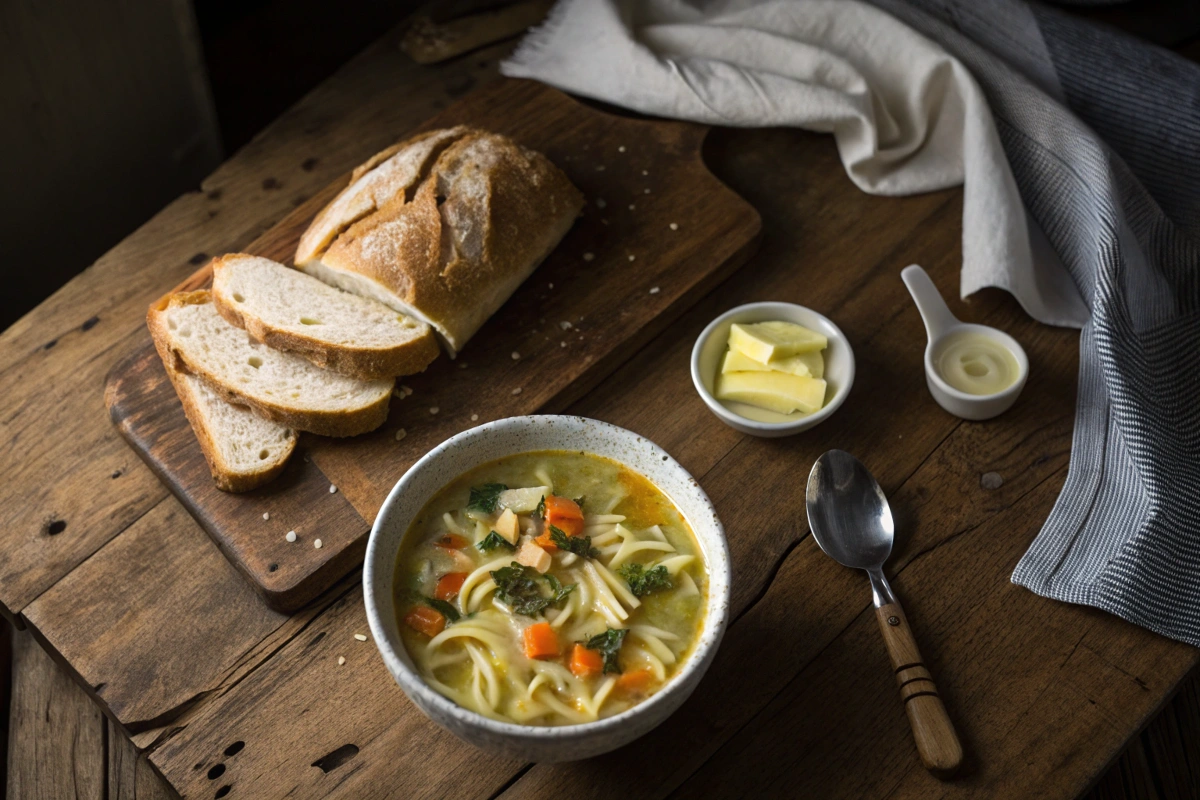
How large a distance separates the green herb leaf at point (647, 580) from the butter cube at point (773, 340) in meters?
0.85

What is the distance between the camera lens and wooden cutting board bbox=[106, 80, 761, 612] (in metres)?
2.72

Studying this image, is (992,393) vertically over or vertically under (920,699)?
over

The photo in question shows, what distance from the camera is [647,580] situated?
229cm

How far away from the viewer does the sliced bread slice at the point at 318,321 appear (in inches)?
114

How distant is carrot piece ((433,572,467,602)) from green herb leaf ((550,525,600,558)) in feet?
0.73

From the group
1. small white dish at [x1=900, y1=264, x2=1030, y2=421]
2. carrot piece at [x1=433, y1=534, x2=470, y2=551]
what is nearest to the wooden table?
small white dish at [x1=900, y1=264, x2=1030, y2=421]

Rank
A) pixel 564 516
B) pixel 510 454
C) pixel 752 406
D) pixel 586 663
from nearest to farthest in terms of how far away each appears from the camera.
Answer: pixel 586 663, pixel 564 516, pixel 510 454, pixel 752 406

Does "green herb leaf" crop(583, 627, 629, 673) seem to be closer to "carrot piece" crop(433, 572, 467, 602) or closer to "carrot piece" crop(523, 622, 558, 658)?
"carrot piece" crop(523, 622, 558, 658)

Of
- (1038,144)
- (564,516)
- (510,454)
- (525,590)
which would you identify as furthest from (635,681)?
(1038,144)

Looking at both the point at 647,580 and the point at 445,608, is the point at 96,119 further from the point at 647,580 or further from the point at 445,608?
the point at 647,580

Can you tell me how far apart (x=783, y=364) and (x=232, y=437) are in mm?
1547

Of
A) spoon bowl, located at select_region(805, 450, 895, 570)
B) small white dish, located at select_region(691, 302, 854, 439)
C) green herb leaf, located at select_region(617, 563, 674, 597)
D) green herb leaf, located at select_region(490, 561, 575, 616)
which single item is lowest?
spoon bowl, located at select_region(805, 450, 895, 570)

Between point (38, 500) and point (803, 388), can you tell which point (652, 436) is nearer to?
point (803, 388)

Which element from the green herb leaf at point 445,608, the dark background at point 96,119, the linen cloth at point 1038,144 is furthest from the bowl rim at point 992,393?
the dark background at point 96,119
